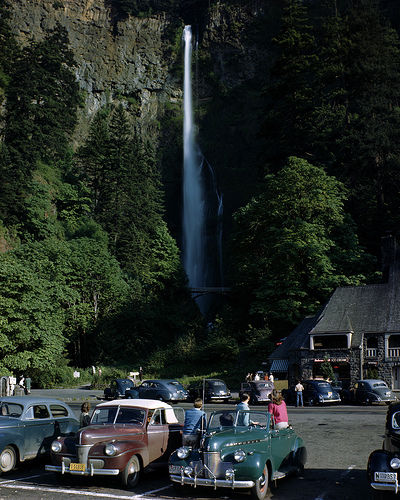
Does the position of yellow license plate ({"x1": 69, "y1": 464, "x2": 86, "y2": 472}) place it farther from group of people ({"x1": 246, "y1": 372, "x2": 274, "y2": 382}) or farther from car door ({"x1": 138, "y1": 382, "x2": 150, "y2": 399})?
group of people ({"x1": 246, "y1": 372, "x2": 274, "y2": 382})

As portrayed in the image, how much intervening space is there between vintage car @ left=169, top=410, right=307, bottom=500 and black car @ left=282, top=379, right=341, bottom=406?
67.2 ft

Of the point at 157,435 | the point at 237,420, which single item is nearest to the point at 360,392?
the point at 157,435

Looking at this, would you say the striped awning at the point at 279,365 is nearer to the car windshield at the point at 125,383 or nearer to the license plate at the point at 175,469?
the car windshield at the point at 125,383

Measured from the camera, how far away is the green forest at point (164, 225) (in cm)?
5256

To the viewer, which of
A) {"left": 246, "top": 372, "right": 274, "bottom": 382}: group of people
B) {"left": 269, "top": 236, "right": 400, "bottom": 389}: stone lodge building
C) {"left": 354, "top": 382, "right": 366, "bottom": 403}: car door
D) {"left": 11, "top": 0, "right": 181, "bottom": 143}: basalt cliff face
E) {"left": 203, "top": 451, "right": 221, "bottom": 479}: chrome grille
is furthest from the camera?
{"left": 11, "top": 0, "right": 181, "bottom": 143}: basalt cliff face

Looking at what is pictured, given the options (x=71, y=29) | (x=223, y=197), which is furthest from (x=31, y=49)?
(x=223, y=197)

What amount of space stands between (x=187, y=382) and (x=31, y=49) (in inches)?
2158

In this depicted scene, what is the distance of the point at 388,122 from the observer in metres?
62.2

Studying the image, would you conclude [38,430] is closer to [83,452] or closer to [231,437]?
[83,452]

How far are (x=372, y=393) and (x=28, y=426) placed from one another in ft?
77.6

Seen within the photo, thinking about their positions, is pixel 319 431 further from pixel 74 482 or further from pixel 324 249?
pixel 324 249

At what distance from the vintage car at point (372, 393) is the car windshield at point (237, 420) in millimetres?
22156

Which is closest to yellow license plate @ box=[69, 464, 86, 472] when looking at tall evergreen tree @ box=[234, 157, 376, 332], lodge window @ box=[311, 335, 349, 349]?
lodge window @ box=[311, 335, 349, 349]

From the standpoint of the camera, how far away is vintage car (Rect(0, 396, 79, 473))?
13.9 m
